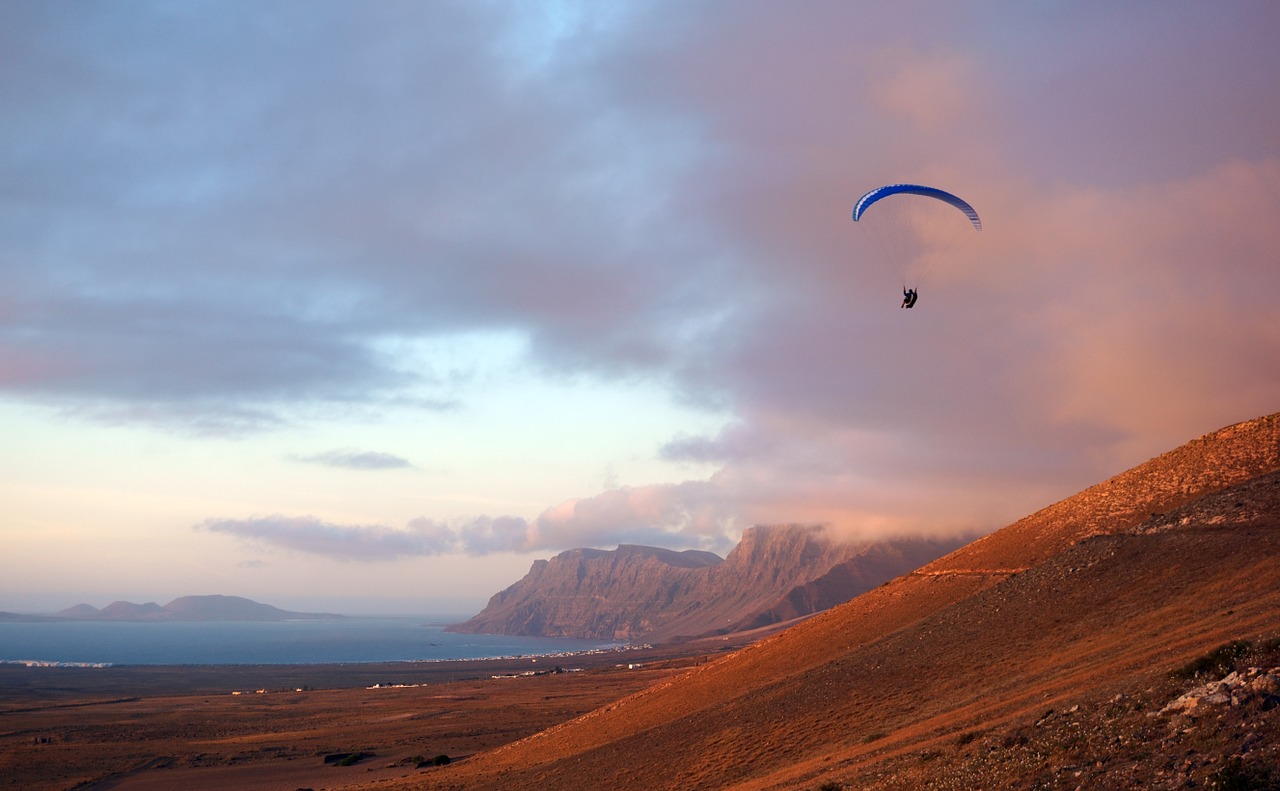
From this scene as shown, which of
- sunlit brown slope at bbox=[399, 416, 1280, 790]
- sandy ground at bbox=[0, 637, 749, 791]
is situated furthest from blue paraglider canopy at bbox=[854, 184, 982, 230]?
sandy ground at bbox=[0, 637, 749, 791]

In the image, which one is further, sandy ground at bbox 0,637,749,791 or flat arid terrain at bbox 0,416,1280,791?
sandy ground at bbox 0,637,749,791

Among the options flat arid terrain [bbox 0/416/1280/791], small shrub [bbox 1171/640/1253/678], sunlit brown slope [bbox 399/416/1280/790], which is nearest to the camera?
flat arid terrain [bbox 0/416/1280/791]

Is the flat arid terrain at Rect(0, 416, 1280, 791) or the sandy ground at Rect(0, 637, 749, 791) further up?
the flat arid terrain at Rect(0, 416, 1280, 791)

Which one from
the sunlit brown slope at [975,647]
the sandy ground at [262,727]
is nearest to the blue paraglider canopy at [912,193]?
the sunlit brown slope at [975,647]

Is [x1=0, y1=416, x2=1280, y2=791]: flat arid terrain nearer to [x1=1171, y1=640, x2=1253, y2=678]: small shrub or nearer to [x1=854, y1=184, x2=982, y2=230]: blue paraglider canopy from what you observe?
[x1=1171, y1=640, x2=1253, y2=678]: small shrub

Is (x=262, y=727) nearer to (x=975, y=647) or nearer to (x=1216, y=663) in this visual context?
(x=975, y=647)

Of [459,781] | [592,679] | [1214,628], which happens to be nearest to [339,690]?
[592,679]

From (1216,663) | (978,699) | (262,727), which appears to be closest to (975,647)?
(978,699)
